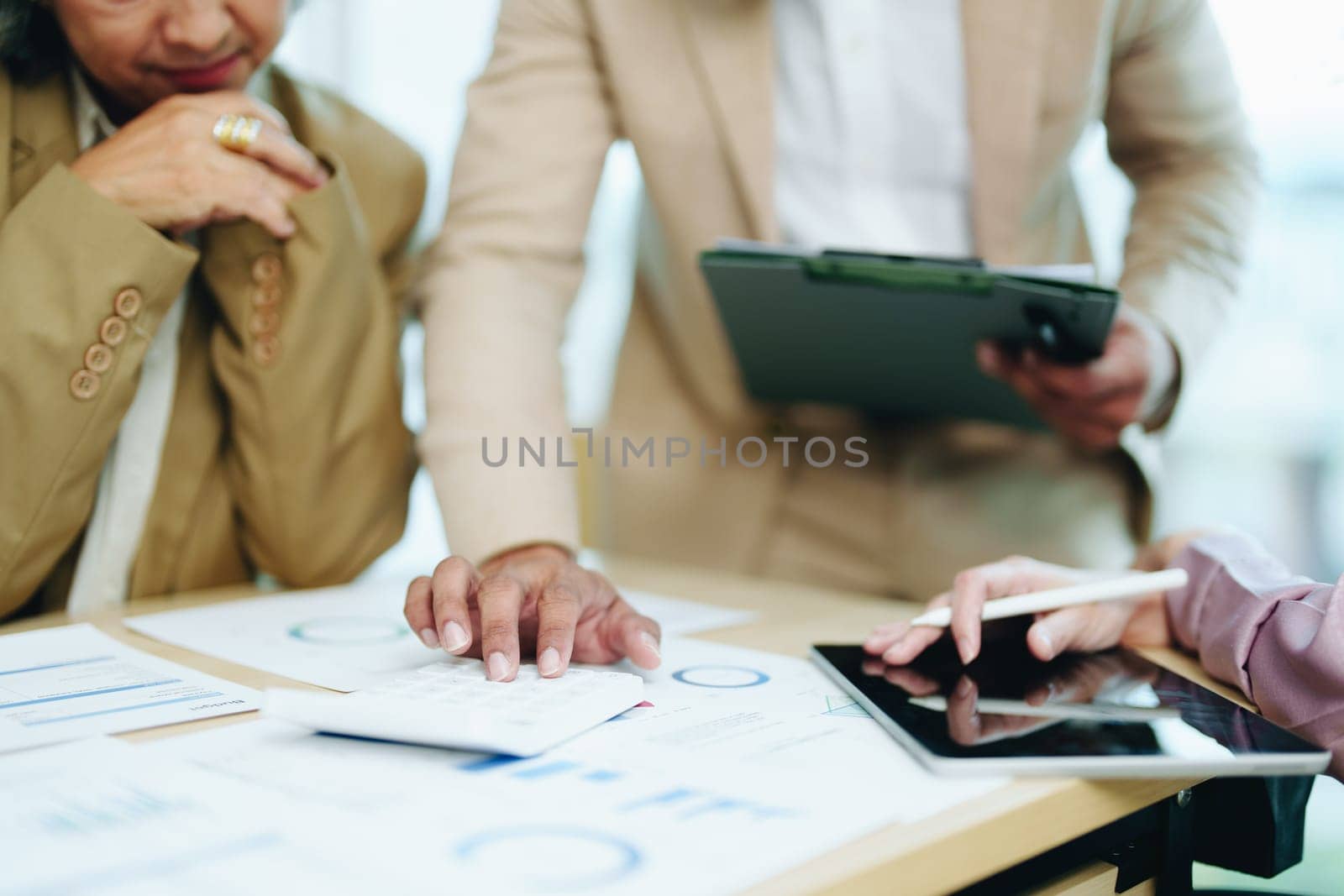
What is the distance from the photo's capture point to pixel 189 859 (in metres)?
0.41

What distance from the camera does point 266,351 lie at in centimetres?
102

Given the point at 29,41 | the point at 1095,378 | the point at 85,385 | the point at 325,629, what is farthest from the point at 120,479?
the point at 1095,378

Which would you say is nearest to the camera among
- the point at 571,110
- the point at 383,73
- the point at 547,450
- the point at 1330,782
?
the point at 1330,782

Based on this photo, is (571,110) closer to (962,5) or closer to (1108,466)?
(962,5)

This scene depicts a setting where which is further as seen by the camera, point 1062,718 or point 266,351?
point 266,351

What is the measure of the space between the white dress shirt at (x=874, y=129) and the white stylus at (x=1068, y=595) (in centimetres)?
44

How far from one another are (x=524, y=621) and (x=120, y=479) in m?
0.45

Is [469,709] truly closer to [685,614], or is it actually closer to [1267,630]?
[685,614]

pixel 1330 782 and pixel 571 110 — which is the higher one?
pixel 571 110

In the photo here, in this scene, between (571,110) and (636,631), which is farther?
(571,110)

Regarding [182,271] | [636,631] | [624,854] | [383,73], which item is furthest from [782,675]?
[383,73]

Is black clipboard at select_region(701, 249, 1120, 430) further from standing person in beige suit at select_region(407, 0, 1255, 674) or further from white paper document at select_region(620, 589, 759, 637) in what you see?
white paper document at select_region(620, 589, 759, 637)

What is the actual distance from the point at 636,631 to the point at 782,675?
11cm

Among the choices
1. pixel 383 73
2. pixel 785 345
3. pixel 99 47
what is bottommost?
pixel 785 345
